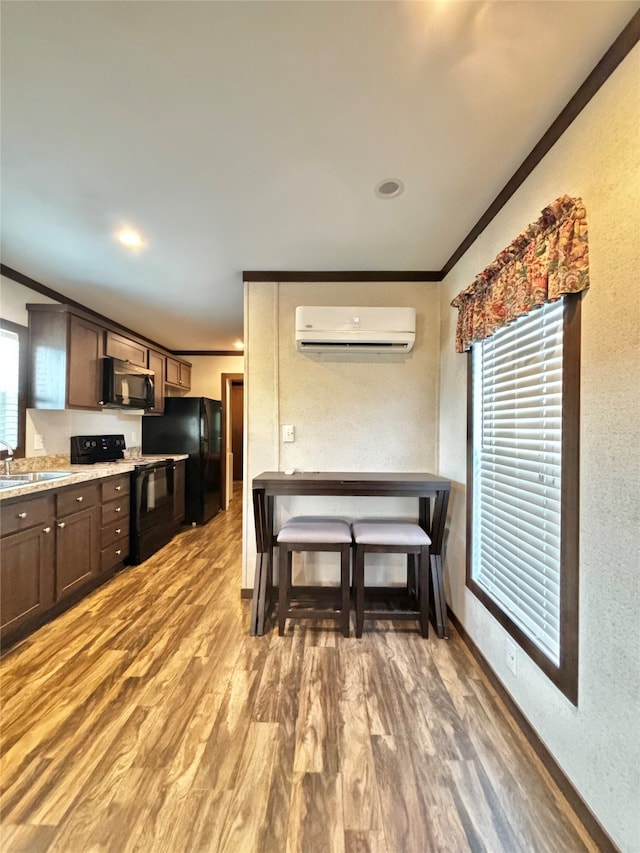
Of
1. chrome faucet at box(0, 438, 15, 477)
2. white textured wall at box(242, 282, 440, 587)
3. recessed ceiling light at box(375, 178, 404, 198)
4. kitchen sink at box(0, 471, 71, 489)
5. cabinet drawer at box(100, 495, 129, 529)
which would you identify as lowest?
cabinet drawer at box(100, 495, 129, 529)

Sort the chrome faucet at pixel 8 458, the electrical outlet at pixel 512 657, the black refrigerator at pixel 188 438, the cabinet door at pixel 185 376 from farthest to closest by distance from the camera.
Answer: the cabinet door at pixel 185 376 → the black refrigerator at pixel 188 438 → the chrome faucet at pixel 8 458 → the electrical outlet at pixel 512 657

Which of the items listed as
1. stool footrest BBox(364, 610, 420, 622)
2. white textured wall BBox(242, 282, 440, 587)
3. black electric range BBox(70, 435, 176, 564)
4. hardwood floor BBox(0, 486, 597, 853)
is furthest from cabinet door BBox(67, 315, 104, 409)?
stool footrest BBox(364, 610, 420, 622)

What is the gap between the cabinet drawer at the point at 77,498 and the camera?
7.22 feet

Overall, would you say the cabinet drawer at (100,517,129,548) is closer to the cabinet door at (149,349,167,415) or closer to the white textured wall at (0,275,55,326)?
the cabinet door at (149,349,167,415)

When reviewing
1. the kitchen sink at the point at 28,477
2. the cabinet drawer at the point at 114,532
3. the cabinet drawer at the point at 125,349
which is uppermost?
the cabinet drawer at the point at 125,349

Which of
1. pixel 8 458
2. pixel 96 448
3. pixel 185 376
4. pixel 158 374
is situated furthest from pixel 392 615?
pixel 185 376

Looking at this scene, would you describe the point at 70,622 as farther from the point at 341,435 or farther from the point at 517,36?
the point at 517,36

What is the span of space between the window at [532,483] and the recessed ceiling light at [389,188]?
2.76 feet

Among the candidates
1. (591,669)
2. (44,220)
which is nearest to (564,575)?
(591,669)

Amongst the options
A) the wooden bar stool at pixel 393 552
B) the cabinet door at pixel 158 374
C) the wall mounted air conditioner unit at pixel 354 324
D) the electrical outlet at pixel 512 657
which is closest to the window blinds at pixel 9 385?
the cabinet door at pixel 158 374

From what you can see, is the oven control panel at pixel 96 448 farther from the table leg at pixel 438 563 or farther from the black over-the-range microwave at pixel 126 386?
the table leg at pixel 438 563

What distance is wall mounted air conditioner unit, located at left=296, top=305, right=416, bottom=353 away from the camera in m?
2.16

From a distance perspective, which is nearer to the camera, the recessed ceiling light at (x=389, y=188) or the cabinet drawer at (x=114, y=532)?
the recessed ceiling light at (x=389, y=188)

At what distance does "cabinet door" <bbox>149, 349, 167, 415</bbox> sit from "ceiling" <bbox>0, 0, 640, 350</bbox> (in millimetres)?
1909
